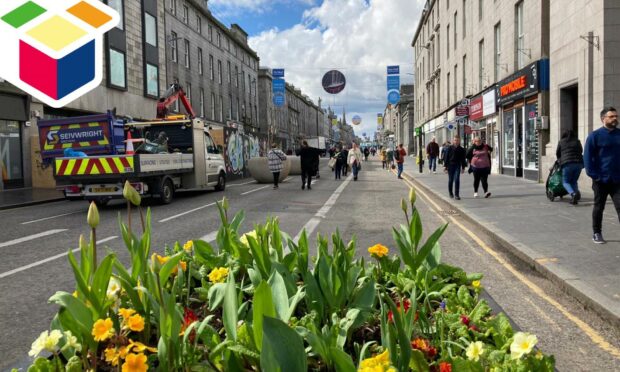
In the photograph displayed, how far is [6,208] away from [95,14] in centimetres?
999

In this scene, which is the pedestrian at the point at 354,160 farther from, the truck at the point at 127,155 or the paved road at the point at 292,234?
the truck at the point at 127,155

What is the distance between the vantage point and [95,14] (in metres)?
20.8

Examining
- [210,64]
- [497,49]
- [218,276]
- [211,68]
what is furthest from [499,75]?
[211,68]

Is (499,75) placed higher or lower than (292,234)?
higher

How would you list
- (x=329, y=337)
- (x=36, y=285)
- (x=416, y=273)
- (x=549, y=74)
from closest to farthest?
1. (x=329, y=337)
2. (x=416, y=273)
3. (x=36, y=285)
4. (x=549, y=74)

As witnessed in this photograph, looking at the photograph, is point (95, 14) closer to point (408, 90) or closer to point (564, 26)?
point (564, 26)

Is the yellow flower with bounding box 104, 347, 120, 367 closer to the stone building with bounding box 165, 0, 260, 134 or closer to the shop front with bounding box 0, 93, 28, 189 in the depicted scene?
the shop front with bounding box 0, 93, 28, 189

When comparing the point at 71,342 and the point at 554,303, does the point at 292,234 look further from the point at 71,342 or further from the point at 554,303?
the point at 71,342

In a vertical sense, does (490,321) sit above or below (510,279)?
above

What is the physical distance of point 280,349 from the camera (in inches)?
61.3

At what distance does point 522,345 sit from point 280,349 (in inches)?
33.6

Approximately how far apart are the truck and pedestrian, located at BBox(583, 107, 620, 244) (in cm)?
978

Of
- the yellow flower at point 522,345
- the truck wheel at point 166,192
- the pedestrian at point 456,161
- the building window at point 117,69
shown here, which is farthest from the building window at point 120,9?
the yellow flower at point 522,345

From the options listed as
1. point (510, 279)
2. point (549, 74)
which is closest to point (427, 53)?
point (549, 74)
